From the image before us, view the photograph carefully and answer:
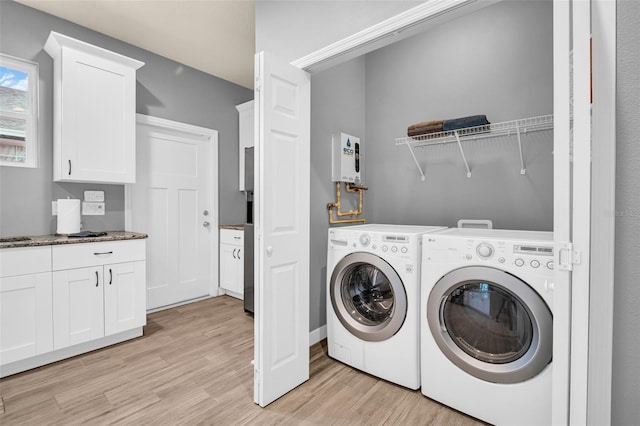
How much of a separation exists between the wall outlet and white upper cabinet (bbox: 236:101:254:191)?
1562mm

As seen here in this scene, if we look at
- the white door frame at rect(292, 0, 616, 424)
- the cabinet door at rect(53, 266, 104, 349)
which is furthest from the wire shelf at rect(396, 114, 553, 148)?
the cabinet door at rect(53, 266, 104, 349)

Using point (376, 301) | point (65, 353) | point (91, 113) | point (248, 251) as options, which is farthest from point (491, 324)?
point (91, 113)

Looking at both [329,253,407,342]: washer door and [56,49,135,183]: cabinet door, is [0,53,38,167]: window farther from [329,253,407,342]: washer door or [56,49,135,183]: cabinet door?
[329,253,407,342]: washer door

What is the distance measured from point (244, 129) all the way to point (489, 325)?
3.44 metres

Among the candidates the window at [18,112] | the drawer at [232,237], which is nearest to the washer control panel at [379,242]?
the drawer at [232,237]

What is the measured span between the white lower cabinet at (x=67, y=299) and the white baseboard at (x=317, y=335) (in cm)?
148

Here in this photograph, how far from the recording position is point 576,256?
2.83 ft

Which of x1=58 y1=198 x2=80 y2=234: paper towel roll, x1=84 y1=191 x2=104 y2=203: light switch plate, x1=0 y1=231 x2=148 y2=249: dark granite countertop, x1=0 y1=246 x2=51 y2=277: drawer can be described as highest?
x1=84 y1=191 x2=104 y2=203: light switch plate

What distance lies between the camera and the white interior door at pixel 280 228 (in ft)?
5.66

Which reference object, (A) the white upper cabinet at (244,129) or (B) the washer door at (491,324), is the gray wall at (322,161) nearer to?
(B) the washer door at (491,324)

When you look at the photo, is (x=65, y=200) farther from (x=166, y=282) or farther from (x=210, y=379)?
(x=210, y=379)

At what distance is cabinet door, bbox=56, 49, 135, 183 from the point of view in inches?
97.3

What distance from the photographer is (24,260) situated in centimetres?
208

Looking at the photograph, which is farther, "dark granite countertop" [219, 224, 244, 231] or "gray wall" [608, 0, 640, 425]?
"dark granite countertop" [219, 224, 244, 231]
